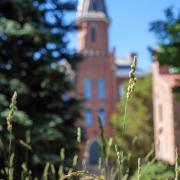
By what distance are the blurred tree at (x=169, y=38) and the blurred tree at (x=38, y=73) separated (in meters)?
2.85

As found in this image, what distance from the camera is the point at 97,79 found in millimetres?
42375

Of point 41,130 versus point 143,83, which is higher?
point 143,83

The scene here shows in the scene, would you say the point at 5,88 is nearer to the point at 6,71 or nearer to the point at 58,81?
the point at 6,71

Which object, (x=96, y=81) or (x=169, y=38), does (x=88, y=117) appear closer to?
(x=96, y=81)

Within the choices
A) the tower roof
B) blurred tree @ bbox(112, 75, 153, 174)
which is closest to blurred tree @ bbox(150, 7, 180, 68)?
blurred tree @ bbox(112, 75, 153, 174)

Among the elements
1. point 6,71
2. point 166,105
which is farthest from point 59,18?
point 166,105

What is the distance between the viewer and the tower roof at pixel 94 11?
152ft

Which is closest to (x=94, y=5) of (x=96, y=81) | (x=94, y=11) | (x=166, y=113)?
(x=94, y=11)

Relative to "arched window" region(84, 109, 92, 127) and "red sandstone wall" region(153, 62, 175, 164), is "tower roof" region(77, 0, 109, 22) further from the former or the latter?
"red sandstone wall" region(153, 62, 175, 164)

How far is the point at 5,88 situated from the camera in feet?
33.9

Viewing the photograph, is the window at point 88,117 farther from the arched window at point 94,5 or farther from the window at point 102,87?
the arched window at point 94,5

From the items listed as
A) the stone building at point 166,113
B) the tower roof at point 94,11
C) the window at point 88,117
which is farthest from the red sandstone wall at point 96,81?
the stone building at point 166,113

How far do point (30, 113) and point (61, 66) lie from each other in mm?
1502

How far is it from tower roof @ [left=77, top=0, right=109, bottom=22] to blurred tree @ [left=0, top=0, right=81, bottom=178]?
34664mm
